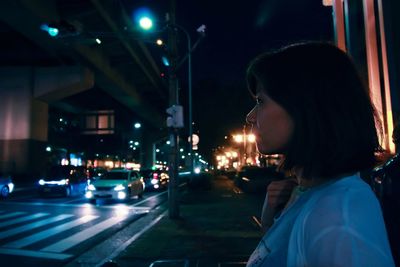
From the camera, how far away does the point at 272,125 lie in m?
1.23

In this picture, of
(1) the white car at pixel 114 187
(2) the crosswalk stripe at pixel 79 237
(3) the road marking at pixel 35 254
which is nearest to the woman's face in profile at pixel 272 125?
(3) the road marking at pixel 35 254

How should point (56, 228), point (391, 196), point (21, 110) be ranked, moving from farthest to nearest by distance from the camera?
point (21, 110), point (56, 228), point (391, 196)

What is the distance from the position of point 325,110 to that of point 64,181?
2183 cm

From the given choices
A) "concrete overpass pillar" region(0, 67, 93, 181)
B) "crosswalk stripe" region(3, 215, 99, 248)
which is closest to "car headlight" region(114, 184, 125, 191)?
"crosswalk stripe" region(3, 215, 99, 248)

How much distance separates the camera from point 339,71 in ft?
3.93

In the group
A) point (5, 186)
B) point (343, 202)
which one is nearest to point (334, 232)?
point (343, 202)

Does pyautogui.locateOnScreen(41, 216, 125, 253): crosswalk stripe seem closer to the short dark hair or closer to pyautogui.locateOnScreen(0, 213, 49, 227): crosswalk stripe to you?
pyautogui.locateOnScreen(0, 213, 49, 227): crosswalk stripe

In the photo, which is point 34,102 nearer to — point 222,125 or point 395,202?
point 222,125

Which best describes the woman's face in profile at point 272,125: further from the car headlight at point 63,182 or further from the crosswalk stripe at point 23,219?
the car headlight at point 63,182

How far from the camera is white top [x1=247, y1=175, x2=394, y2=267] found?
0.90 meters

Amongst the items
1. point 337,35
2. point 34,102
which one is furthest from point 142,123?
point 337,35

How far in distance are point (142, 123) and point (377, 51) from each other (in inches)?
2178

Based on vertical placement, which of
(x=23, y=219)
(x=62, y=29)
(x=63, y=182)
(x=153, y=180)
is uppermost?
(x=62, y=29)

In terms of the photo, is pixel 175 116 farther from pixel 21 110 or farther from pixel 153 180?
pixel 21 110
